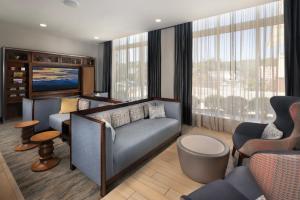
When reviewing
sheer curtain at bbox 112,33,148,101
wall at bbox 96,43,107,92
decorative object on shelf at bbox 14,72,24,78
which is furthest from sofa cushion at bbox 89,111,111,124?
wall at bbox 96,43,107,92

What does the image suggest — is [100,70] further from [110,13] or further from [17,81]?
[110,13]

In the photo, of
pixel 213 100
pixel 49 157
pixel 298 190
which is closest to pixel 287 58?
pixel 213 100

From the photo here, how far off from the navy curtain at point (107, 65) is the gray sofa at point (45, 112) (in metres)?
2.54

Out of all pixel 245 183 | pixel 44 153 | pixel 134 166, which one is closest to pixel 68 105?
pixel 44 153

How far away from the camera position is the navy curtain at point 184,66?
154 inches

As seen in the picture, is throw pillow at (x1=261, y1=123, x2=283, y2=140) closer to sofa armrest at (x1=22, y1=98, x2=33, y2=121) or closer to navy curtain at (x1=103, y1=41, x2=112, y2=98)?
sofa armrest at (x1=22, y1=98, x2=33, y2=121)

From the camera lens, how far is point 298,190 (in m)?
0.94

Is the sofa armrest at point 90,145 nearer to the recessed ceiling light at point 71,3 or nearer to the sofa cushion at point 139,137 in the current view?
the sofa cushion at point 139,137

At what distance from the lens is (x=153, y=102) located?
11.4 ft

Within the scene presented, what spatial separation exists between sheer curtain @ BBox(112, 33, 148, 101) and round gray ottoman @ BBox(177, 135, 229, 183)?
3.17 m

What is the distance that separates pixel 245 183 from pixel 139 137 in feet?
A: 4.71

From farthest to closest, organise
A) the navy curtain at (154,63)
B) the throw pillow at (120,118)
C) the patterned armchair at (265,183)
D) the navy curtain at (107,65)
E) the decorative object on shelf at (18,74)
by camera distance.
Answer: the navy curtain at (107,65) → the navy curtain at (154,63) → the decorative object on shelf at (18,74) → the throw pillow at (120,118) → the patterned armchair at (265,183)

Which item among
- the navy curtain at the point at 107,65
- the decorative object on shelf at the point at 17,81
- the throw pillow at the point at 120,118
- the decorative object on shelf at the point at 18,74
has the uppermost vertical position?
the navy curtain at the point at 107,65

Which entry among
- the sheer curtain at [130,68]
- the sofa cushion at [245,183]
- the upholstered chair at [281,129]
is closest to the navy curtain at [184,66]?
the sheer curtain at [130,68]
